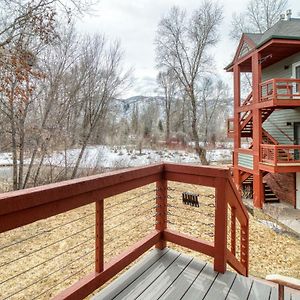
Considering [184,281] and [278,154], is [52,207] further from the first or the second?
[278,154]

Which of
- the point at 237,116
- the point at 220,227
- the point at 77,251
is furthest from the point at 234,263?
the point at 237,116

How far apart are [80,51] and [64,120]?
3.87 meters

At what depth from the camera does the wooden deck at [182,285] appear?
2.12 meters

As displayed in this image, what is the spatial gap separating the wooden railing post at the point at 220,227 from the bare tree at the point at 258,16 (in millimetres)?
19787

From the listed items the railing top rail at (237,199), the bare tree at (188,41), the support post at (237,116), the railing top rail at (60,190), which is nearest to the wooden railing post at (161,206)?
the railing top rail at (60,190)

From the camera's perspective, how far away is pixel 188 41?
59.7 ft

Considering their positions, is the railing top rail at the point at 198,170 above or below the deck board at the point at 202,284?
above

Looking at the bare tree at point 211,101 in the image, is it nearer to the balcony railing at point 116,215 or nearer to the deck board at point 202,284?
the balcony railing at point 116,215

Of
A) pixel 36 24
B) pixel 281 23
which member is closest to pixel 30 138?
pixel 36 24

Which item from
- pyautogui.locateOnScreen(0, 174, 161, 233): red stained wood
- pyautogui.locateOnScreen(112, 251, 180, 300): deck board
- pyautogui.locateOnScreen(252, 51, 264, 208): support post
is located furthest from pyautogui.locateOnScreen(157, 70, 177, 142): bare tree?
pyautogui.locateOnScreen(0, 174, 161, 233): red stained wood

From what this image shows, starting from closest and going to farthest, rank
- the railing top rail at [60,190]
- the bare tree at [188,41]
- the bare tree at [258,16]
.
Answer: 1. the railing top rail at [60,190]
2. the bare tree at [188,41]
3. the bare tree at [258,16]

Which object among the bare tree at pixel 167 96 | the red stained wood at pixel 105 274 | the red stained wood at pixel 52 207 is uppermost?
the bare tree at pixel 167 96

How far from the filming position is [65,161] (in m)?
11.6

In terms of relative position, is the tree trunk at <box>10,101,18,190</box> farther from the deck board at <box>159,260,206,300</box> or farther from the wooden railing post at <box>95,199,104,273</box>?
the deck board at <box>159,260,206,300</box>
